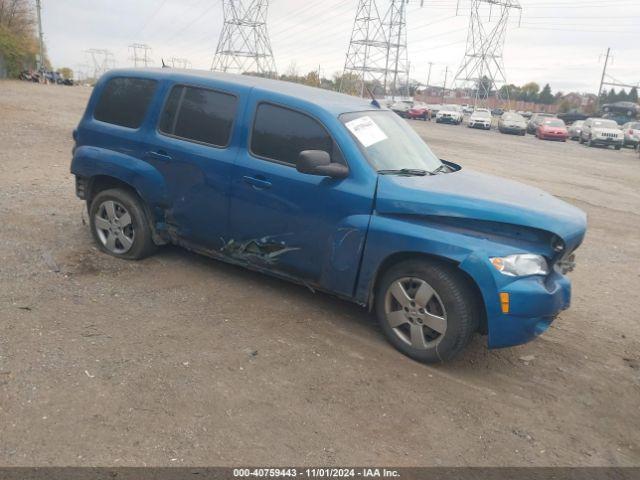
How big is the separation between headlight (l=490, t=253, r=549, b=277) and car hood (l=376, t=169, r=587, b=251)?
21cm

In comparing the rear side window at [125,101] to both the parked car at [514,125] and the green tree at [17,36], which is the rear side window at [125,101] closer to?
the parked car at [514,125]

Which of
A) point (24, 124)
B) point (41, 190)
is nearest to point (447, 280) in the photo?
point (41, 190)

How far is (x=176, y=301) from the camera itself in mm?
4621

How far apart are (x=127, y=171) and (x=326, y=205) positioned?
2.09 meters

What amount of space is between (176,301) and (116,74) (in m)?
2.41

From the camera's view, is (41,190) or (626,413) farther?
(41,190)

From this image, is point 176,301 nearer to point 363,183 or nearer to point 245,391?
point 245,391

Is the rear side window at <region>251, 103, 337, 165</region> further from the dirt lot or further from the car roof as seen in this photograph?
the dirt lot

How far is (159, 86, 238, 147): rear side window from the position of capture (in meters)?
4.71

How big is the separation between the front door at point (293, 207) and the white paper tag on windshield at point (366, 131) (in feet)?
0.74

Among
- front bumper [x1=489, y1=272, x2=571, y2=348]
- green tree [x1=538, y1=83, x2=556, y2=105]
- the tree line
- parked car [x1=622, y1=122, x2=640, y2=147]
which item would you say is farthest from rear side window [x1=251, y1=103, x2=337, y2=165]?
green tree [x1=538, y1=83, x2=556, y2=105]

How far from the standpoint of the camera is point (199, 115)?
485 cm

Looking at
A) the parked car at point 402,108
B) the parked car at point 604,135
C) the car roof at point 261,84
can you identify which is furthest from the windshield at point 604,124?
the car roof at point 261,84

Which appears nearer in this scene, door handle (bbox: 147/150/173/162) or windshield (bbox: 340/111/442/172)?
windshield (bbox: 340/111/442/172)
